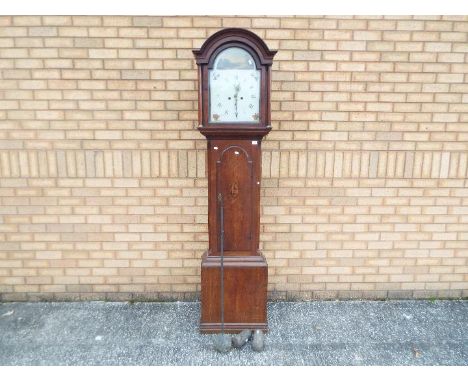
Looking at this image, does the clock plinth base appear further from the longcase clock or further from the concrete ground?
the concrete ground

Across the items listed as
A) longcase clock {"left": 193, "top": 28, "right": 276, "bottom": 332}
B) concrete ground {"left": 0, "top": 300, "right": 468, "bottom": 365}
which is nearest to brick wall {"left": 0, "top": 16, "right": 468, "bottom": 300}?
concrete ground {"left": 0, "top": 300, "right": 468, "bottom": 365}

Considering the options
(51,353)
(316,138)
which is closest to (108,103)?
(316,138)

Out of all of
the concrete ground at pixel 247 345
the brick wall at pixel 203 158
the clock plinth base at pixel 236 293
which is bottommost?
the concrete ground at pixel 247 345

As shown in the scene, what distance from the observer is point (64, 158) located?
12.3ft

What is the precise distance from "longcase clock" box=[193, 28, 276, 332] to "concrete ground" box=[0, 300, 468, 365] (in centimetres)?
31

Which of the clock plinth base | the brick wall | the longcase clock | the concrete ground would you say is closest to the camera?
the longcase clock

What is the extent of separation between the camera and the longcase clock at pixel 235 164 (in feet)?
9.61

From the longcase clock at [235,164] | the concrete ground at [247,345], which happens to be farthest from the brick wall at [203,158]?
the longcase clock at [235,164]

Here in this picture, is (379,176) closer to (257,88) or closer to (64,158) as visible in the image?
(257,88)

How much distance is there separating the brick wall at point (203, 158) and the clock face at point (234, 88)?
0.74 metres

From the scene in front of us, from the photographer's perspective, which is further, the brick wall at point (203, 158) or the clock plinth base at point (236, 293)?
the brick wall at point (203, 158)

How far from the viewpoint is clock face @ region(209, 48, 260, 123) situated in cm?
294

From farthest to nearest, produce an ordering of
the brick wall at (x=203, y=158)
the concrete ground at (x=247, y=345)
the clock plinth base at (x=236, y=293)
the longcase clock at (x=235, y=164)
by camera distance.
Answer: the brick wall at (x=203, y=158) → the clock plinth base at (x=236, y=293) → the concrete ground at (x=247, y=345) → the longcase clock at (x=235, y=164)

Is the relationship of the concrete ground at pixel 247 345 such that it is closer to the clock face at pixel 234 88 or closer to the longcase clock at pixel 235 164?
the longcase clock at pixel 235 164
